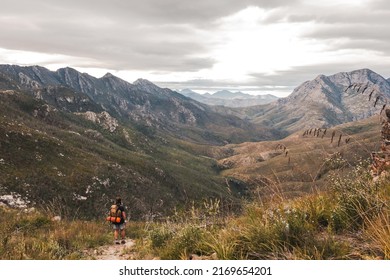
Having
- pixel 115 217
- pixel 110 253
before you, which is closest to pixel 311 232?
pixel 110 253

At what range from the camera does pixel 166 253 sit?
7078mm

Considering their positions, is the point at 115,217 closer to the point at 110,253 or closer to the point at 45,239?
the point at 110,253

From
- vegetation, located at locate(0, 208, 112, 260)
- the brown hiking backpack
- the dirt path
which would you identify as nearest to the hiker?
the brown hiking backpack

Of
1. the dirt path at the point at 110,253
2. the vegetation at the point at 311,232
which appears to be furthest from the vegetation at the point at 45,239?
the vegetation at the point at 311,232

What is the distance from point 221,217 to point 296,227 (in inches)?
129

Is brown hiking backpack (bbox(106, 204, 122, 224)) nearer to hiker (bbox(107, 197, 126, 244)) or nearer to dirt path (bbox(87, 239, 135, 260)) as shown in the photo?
hiker (bbox(107, 197, 126, 244))

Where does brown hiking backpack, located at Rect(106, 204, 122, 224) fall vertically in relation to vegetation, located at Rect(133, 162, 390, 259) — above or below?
below

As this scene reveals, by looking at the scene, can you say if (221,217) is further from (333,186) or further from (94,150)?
(94,150)

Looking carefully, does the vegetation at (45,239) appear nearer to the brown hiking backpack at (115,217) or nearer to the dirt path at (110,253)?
the dirt path at (110,253)

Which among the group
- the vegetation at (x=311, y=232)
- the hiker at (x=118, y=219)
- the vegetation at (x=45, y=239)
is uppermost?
the vegetation at (x=311, y=232)

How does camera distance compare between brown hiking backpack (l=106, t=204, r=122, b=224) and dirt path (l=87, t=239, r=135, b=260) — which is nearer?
dirt path (l=87, t=239, r=135, b=260)

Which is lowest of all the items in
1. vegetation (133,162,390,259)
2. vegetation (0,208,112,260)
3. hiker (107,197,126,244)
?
hiker (107,197,126,244)

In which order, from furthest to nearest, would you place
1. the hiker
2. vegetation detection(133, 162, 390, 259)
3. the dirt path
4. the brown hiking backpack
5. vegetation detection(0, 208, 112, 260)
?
the brown hiking backpack < the hiker < the dirt path < vegetation detection(0, 208, 112, 260) < vegetation detection(133, 162, 390, 259)
